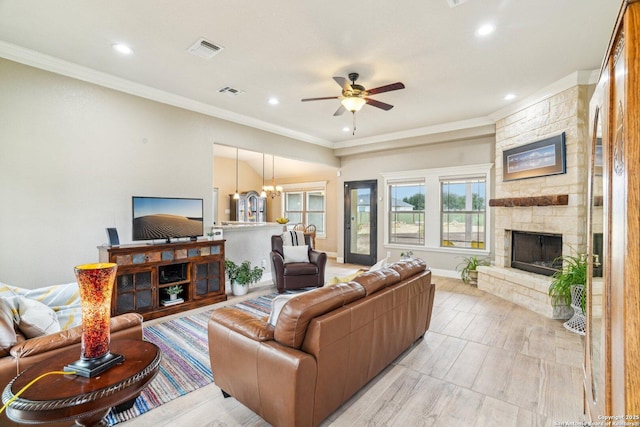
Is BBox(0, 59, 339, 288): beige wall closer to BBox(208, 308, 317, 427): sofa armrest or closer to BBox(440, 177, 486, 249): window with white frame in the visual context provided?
BBox(208, 308, 317, 427): sofa armrest

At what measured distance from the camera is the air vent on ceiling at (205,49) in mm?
2888

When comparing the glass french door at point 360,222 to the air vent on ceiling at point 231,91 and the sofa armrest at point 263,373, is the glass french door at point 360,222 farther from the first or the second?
the sofa armrest at point 263,373

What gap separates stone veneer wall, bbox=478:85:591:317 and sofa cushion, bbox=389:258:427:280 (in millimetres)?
2184

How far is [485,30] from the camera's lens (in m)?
2.70

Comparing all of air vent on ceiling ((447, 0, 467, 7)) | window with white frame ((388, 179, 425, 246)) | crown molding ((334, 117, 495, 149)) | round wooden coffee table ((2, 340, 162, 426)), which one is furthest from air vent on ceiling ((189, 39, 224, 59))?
window with white frame ((388, 179, 425, 246))

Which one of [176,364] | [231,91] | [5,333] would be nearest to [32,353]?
[5,333]

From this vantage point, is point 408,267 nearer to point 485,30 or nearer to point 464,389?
point 464,389

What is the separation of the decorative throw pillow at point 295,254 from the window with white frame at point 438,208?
265 centimetres

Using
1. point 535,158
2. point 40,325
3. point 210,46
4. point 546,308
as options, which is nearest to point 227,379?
point 40,325

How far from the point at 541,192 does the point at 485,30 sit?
104 inches

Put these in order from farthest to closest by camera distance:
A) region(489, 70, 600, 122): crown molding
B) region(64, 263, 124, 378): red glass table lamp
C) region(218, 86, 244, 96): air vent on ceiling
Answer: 1. region(218, 86, 244, 96): air vent on ceiling
2. region(489, 70, 600, 122): crown molding
3. region(64, 263, 124, 378): red glass table lamp

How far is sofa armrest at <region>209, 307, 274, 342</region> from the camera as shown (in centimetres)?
176

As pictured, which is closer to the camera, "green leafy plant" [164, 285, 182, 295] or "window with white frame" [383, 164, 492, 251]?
"green leafy plant" [164, 285, 182, 295]

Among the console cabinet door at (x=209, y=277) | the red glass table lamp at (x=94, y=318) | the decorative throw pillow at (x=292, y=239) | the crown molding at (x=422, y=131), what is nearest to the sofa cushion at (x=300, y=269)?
the decorative throw pillow at (x=292, y=239)
